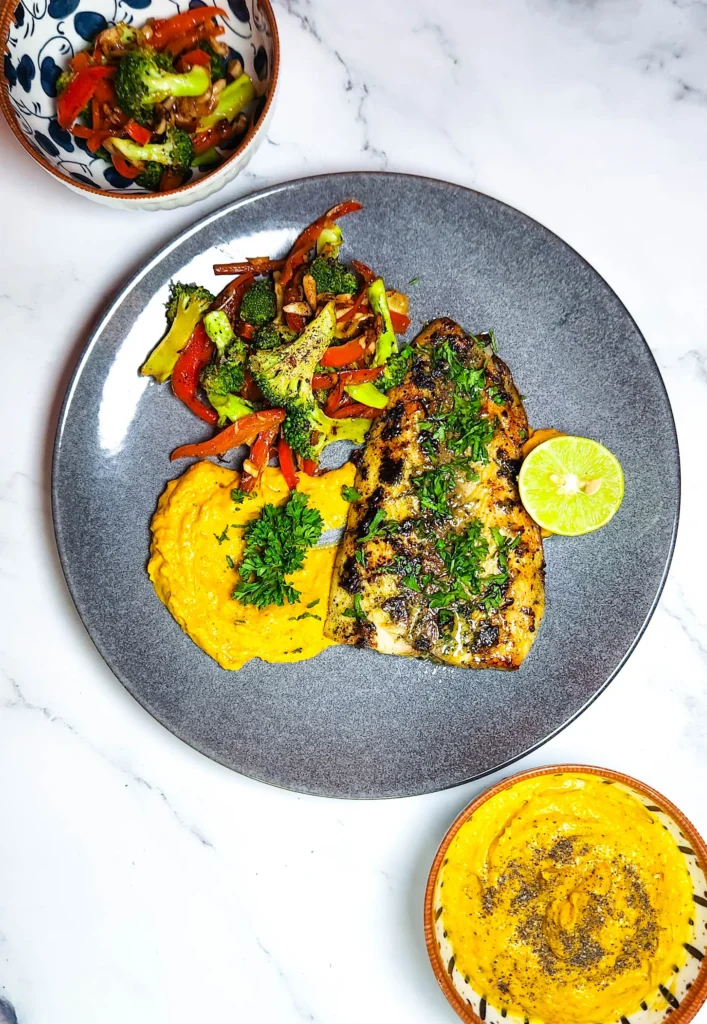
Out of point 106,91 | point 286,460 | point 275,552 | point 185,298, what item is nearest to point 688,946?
point 275,552

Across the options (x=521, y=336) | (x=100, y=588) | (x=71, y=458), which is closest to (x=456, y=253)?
(x=521, y=336)

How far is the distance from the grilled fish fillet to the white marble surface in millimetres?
908

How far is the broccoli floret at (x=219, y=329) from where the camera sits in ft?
12.0

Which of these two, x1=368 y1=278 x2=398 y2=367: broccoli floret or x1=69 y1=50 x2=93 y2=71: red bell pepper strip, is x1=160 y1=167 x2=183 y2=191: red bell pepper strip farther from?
x1=368 y1=278 x2=398 y2=367: broccoli floret

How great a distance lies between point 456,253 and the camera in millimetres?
3844

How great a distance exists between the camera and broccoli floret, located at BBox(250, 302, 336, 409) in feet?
11.6

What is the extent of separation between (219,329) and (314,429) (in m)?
0.63

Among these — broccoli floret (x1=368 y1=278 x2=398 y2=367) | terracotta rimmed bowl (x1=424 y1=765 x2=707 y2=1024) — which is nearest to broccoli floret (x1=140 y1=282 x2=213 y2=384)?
broccoli floret (x1=368 y1=278 x2=398 y2=367)

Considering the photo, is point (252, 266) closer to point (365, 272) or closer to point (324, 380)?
point (365, 272)

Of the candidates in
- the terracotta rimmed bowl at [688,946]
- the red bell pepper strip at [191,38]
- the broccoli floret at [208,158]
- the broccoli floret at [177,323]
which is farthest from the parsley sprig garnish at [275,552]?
the red bell pepper strip at [191,38]

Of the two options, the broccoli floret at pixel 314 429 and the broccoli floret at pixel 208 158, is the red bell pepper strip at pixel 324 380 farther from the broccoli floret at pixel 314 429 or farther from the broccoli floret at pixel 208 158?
the broccoli floret at pixel 208 158

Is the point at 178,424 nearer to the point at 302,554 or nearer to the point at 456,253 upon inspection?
the point at 302,554

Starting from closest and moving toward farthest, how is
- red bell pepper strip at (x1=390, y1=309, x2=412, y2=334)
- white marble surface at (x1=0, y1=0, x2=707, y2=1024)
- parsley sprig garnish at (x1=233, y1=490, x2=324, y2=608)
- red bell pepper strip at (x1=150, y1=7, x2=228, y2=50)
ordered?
red bell pepper strip at (x1=150, y1=7, x2=228, y2=50) < parsley sprig garnish at (x1=233, y1=490, x2=324, y2=608) < red bell pepper strip at (x1=390, y1=309, x2=412, y2=334) < white marble surface at (x1=0, y1=0, x2=707, y2=1024)

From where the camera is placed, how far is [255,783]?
405cm
